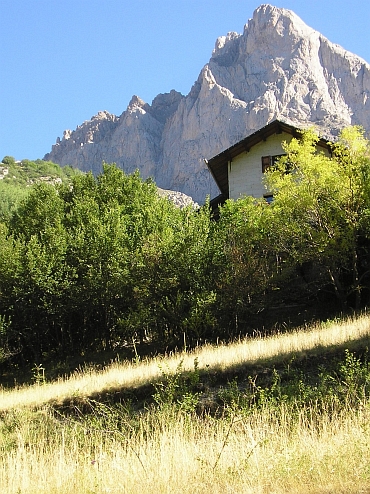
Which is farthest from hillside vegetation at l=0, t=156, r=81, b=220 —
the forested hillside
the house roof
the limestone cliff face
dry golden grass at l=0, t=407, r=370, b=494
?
dry golden grass at l=0, t=407, r=370, b=494

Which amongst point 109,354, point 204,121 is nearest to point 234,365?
point 109,354

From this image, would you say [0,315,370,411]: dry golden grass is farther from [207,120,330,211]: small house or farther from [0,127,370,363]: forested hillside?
[207,120,330,211]: small house

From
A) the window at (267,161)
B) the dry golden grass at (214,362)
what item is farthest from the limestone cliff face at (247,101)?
the dry golden grass at (214,362)

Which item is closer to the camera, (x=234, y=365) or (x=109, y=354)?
(x=234, y=365)

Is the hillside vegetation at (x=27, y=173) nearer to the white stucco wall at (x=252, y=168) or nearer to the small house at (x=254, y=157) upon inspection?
the small house at (x=254, y=157)

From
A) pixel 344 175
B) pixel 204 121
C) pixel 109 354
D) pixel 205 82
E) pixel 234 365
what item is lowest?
pixel 109 354

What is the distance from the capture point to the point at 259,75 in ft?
565

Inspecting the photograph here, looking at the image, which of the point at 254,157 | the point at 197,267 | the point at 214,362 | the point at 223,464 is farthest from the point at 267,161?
the point at 223,464

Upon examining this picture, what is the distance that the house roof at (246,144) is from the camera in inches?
1244

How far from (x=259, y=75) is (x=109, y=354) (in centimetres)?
16438

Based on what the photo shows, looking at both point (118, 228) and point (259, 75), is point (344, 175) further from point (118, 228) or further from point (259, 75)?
point (259, 75)

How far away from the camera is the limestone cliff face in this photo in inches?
6270

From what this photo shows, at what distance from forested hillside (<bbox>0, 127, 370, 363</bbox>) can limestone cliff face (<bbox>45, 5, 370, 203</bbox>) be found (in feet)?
433

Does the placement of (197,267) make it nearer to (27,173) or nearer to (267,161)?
(267,161)
